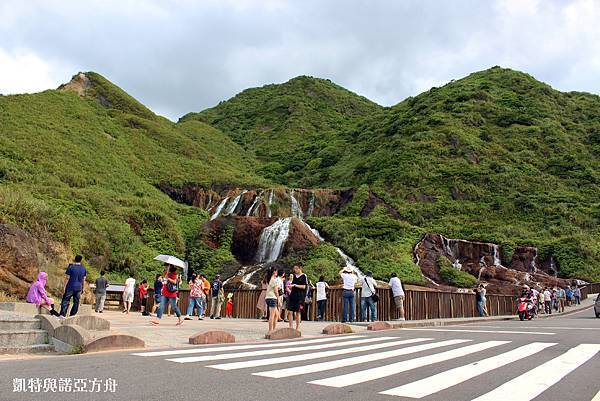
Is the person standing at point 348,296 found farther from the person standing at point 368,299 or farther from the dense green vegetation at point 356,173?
the dense green vegetation at point 356,173

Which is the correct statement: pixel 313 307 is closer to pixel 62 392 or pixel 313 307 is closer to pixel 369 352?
pixel 369 352

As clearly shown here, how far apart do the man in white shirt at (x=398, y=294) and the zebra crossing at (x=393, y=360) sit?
5.51m

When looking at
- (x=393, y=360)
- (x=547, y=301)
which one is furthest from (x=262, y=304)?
(x=547, y=301)

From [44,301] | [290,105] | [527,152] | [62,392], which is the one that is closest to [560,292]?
[44,301]

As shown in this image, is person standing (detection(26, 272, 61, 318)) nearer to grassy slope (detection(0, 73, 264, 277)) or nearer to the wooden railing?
grassy slope (detection(0, 73, 264, 277))

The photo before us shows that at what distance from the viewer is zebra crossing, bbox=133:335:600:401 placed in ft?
18.0

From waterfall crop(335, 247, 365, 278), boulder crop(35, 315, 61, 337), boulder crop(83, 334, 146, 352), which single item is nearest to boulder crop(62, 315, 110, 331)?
boulder crop(35, 315, 61, 337)

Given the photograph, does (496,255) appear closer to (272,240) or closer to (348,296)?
(272,240)

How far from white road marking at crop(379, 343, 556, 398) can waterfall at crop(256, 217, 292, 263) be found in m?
24.1

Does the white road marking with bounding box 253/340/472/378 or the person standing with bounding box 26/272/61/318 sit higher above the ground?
the person standing with bounding box 26/272/61/318

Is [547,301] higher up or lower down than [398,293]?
lower down

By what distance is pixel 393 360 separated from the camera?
7469 mm

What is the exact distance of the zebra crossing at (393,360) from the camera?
5.48 m

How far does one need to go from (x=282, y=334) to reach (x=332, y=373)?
4.81m
